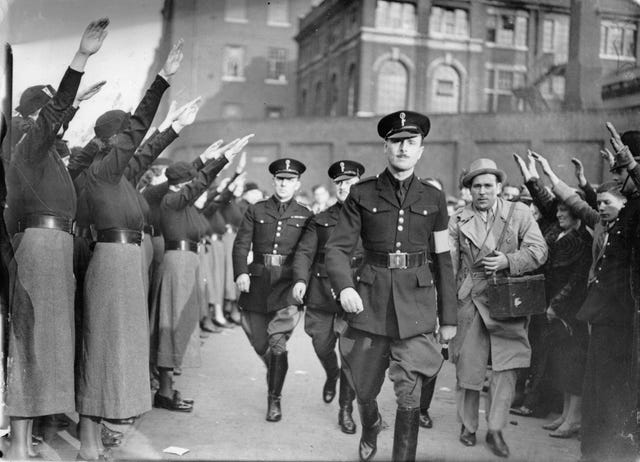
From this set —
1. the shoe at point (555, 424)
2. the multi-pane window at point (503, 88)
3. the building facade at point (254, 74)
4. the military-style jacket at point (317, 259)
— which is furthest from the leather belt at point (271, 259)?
the multi-pane window at point (503, 88)

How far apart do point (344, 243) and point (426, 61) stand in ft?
82.3

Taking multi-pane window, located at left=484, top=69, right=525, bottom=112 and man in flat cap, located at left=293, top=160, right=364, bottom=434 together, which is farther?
multi-pane window, located at left=484, top=69, right=525, bottom=112

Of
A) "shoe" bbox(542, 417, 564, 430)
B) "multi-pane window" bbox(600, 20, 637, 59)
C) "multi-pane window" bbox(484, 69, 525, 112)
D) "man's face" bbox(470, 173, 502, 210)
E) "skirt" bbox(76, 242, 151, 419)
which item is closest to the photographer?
"skirt" bbox(76, 242, 151, 419)

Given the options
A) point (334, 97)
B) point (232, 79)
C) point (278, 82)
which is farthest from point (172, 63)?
point (334, 97)

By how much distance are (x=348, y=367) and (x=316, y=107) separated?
28202 mm

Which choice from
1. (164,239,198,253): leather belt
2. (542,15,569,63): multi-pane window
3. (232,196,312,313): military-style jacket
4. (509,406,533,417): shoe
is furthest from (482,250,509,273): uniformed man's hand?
(542,15,569,63): multi-pane window

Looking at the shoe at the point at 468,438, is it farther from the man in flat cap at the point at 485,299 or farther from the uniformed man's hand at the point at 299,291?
the uniformed man's hand at the point at 299,291

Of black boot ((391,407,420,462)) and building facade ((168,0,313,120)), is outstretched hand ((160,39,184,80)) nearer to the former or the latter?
black boot ((391,407,420,462))

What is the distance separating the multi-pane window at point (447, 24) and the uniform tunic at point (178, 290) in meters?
16.2

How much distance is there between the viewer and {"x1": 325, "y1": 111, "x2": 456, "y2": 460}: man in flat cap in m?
4.00

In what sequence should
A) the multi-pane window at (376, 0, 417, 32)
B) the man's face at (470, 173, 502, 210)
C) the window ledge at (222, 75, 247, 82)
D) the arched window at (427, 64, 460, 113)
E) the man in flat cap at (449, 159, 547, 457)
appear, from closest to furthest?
the man in flat cap at (449, 159, 547, 457)
the man's face at (470, 173, 502, 210)
the multi-pane window at (376, 0, 417, 32)
the window ledge at (222, 75, 247, 82)
the arched window at (427, 64, 460, 113)

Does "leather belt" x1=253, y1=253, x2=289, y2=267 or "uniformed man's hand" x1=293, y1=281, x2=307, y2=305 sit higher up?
"leather belt" x1=253, y1=253, x2=289, y2=267

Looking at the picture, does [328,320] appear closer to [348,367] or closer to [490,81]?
[348,367]

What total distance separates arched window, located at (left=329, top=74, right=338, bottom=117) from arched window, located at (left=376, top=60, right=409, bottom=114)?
2006 mm
